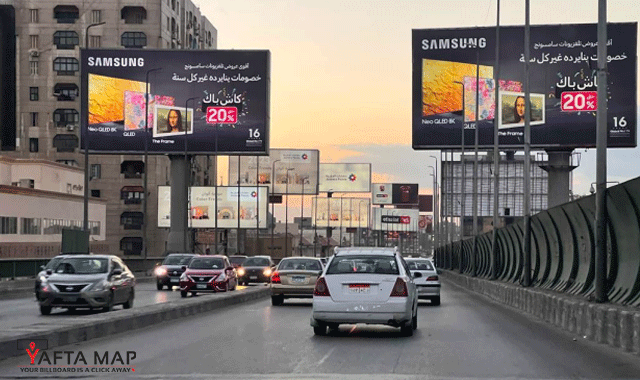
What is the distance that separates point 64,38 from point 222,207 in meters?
32.2

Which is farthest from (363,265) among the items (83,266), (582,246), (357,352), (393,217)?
(393,217)

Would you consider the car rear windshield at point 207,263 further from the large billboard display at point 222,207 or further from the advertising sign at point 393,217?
the advertising sign at point 393,217

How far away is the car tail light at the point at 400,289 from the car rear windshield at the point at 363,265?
43 cm

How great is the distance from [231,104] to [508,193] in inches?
2483

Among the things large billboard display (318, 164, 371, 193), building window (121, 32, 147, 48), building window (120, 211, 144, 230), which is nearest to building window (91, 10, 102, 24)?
building window (121, 32, 147, 48)

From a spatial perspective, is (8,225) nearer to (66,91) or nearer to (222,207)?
(222,207)

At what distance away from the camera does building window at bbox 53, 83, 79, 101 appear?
12338 cm

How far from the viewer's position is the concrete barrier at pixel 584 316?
57.6 feet

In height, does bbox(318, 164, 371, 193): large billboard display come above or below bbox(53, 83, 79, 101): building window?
below

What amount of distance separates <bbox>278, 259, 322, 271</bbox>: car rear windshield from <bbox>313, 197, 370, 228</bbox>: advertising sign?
397 feet

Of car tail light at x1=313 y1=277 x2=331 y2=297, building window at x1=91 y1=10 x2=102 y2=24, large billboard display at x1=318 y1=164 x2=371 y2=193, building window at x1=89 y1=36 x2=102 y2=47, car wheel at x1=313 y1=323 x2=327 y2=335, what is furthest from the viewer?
large billboard display at x1=318 y1=164 x2=371 y2=193

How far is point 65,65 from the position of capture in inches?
4884

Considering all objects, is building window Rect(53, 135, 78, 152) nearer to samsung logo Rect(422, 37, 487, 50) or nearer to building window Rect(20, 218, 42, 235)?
building window Rect(20, 218, 42, 235)

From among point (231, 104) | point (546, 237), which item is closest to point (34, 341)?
point (546, 237)
